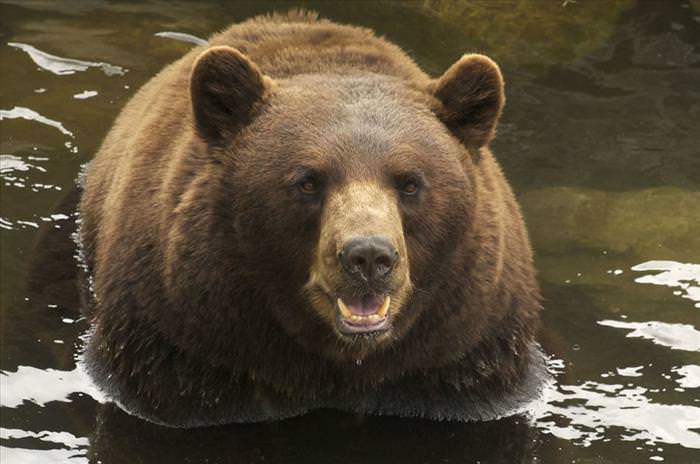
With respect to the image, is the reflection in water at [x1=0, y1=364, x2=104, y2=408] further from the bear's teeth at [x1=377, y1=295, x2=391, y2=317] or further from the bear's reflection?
the bear's teeth at [x1=377, y1=295, x2=391, y2=317]

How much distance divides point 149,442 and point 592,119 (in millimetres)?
5066

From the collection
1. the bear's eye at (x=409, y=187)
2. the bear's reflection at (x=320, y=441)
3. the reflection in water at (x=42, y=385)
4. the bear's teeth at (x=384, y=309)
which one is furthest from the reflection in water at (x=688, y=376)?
the reflection in water at (x=42, y=385)

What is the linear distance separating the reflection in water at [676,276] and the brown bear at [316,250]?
4.61ft

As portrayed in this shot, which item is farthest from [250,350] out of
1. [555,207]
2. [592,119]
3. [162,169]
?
[592,119]

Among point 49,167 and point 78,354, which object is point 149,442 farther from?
point 49,167

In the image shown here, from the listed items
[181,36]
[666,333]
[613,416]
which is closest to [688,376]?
[666,333]

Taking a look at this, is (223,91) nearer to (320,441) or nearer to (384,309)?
(384,309)

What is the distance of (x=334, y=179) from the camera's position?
744cm

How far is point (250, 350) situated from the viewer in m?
7.93

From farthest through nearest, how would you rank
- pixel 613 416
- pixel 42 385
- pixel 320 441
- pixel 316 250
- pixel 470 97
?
pixel 42 385
pixel 613 416
pixel 320 441
pixel 470 97
pixel 316 250

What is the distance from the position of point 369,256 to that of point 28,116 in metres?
5.74

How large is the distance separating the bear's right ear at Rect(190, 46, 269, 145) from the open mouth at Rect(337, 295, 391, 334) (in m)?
1.23

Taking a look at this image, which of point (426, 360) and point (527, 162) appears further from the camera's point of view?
point (527, 162)

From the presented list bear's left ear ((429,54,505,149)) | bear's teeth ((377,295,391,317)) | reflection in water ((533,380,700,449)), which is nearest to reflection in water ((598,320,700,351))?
reflection in water ((533,380,700,449))
